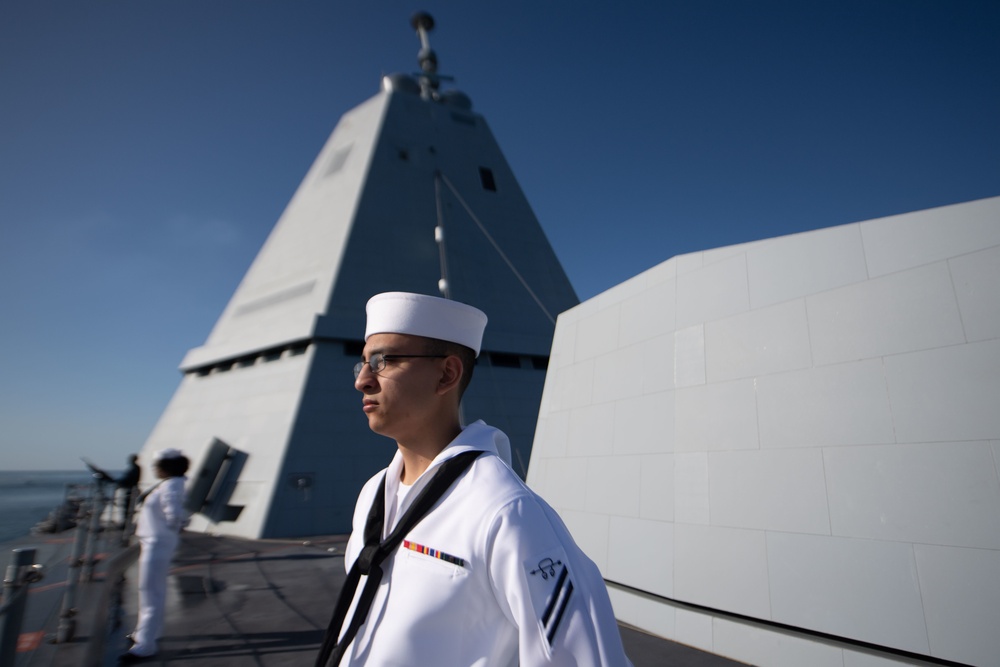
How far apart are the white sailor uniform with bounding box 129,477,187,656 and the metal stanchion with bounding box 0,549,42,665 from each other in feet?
8.19

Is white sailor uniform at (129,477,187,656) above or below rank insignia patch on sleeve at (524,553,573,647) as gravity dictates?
below

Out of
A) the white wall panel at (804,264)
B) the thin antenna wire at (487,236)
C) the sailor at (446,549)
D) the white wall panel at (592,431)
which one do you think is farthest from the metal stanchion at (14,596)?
the thin antenna wire at (487,236)

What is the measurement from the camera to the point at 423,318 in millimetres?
1638

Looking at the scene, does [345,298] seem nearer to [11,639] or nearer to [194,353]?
[194,353]

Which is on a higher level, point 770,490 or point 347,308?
point 347,308

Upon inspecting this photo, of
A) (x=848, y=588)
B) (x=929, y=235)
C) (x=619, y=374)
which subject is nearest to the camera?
(x=848, y=588)

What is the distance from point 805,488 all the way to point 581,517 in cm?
239

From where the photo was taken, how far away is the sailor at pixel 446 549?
109 centimetres

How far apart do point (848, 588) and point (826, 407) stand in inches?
45.5

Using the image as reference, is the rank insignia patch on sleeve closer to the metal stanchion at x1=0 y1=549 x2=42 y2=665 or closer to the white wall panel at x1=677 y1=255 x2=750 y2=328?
the metal stanchion at x1=0 y1=549 x2=42 y2=665

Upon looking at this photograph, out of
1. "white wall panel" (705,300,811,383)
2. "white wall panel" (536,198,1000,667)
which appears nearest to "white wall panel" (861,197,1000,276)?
"white wall panel" (536,198,1000,667)

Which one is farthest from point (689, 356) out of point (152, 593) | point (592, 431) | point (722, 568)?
point (152, 593)

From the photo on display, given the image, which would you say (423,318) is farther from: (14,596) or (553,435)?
(553,435)

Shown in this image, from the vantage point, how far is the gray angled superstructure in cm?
1119
